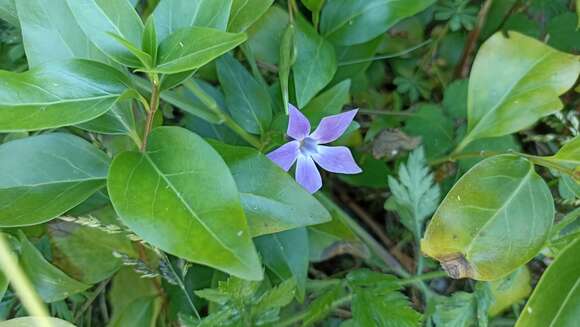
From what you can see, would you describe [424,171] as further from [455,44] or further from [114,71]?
[114,71]

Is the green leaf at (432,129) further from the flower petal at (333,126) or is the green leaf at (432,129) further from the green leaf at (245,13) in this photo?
the green leaf at (245,13)

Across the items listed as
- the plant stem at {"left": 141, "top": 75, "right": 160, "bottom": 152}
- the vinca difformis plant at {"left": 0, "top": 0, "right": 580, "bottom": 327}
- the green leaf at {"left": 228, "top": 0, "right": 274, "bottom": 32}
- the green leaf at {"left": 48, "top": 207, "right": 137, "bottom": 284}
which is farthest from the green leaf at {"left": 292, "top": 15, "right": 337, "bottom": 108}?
the green leaf at {"left": 48, "top": 207, "right": 137, "bottom": 284}

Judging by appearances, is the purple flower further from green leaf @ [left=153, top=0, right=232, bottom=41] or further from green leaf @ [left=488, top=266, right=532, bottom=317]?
green leaf @ [left=488, top=266, right=532, bottom=317]

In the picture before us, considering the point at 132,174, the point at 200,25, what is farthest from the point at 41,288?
the point at 200,25

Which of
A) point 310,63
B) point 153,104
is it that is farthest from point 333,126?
point 153,104

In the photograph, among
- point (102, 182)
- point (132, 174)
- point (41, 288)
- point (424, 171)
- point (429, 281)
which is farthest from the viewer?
point (429, 281)

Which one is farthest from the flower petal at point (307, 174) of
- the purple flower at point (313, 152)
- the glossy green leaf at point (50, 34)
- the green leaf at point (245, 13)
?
the glossy green leaf at point (50, 34)
